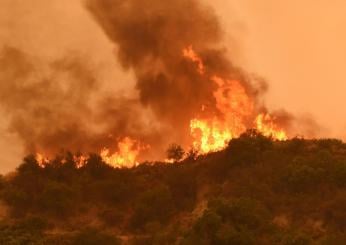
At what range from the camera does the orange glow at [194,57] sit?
62.9 meters

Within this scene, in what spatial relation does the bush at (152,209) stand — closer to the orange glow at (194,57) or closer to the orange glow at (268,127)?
the orange glow at (268,127)

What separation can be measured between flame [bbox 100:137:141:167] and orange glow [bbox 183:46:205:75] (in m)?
9.41

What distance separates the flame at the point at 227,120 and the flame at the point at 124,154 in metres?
5.99

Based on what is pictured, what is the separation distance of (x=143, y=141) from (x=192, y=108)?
6.73m

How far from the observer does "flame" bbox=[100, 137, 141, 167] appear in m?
58.4

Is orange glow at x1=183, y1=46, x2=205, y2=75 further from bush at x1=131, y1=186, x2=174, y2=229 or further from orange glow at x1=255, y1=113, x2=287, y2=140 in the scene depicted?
bush at x1=131, y1=186, x2=174, y2=229

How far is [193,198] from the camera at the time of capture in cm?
4984

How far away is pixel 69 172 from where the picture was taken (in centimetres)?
5284

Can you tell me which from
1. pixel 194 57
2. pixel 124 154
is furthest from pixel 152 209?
pixel 194 57

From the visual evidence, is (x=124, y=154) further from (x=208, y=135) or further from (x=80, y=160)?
(x=208, y=135)

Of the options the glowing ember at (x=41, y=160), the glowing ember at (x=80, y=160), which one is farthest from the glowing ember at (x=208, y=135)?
the glowing ember at (x=41, y=160)

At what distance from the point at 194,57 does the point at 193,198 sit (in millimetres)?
18130

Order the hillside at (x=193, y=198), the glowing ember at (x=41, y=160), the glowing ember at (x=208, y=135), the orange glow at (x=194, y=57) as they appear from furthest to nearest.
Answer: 1. the orange glow at (x=194, y=57)
2. the glowing ember at (x=208, y=135)
3. the glowing ember at (x=41, y=160)
4. the hillside at (x=193, y=198)

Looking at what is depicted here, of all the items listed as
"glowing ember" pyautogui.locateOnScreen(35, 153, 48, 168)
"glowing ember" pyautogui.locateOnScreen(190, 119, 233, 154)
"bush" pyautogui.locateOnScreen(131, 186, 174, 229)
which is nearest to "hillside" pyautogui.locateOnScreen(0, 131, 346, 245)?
"bush" pyautogui.locateOnScreen(131, 186, 174, 229)
